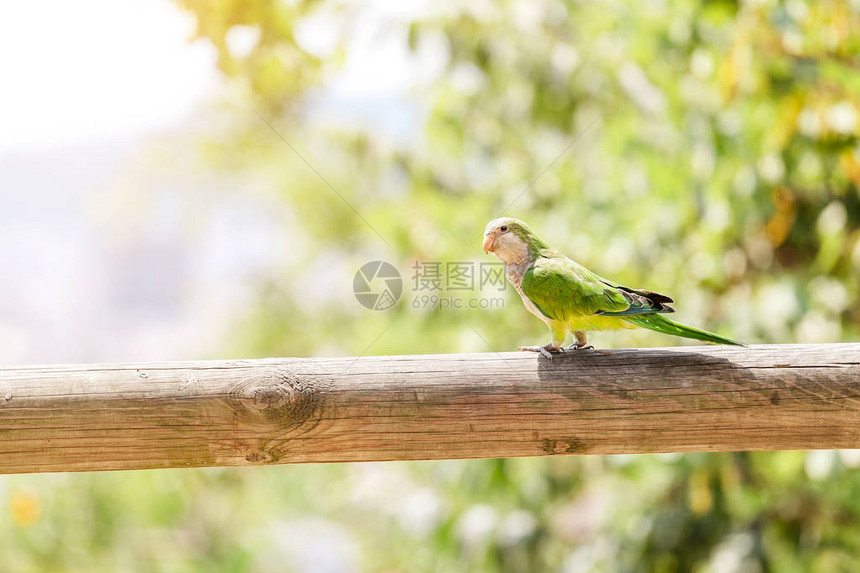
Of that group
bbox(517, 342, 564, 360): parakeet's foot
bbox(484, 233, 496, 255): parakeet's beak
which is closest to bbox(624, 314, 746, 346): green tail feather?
bbox(517, 342, 564, 360): parakeet's foot

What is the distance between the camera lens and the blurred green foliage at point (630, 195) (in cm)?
214

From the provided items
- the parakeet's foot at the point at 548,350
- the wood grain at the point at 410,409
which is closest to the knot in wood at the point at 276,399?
the wood grain at the point at 410,409

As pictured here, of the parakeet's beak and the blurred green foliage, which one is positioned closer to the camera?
the parakeet's beak

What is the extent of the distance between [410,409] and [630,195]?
1.84 m

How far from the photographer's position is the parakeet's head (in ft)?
4.31

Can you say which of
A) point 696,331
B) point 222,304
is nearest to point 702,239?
point 696,331

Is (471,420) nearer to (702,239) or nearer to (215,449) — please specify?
(215,449)

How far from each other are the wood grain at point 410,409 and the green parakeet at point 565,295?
98mm

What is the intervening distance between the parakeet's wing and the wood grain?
11 centimetres

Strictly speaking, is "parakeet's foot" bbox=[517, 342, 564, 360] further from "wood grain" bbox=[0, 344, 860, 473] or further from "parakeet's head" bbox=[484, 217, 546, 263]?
"parakeet's head" bbox=[484, 217, 546, 263]

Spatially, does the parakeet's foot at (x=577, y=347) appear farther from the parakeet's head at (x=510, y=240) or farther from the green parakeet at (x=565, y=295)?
the parakeet's head at (x=510, y=240)

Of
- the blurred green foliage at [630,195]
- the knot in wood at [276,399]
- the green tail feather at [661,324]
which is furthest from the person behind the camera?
the blurred green foliage at [630,195]

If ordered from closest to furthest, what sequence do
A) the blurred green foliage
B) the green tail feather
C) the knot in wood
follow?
1. the knot in wood
2. the green tail feather
3. the blurred green foliage

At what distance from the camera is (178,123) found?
583cm
